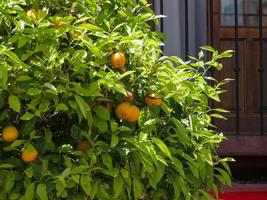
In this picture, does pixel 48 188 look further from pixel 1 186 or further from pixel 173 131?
pixel 173 131

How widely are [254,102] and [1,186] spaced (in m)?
4.64

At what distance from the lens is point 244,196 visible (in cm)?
459

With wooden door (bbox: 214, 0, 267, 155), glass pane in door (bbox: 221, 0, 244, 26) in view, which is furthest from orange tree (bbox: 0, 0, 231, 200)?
glass pane in door (bbox: 221, 0, 244, 26)

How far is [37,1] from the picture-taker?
2.47 m

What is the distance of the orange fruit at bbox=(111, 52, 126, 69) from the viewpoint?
2.33 m

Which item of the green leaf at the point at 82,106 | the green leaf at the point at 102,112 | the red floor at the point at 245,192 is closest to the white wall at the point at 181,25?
the red floor at the point at 245,192

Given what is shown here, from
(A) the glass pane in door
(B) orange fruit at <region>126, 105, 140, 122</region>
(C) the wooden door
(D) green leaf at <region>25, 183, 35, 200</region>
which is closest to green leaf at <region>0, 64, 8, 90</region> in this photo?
(D) green leaf at <region>25, 183, 35, 200</region>

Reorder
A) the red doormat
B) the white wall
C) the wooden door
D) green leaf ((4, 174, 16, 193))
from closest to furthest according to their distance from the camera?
green leaf ((4, 174, 16, 193)), the red doormat, the white wall, the wooden door

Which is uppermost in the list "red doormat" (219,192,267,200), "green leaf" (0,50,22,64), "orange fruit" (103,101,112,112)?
"green leaf" (0,50,22,64)

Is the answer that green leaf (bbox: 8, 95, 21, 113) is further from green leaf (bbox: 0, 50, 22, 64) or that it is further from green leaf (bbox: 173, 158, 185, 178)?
green leaf (bbox: 173, 158, 185, 178)

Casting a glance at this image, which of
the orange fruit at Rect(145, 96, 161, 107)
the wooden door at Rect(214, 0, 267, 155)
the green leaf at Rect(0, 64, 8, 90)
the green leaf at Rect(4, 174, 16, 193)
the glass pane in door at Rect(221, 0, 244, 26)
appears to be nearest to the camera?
the green leaf at Rect(0, 64, 8, 90)

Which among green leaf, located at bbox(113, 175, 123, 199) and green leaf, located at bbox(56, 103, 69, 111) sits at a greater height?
green leaf, located at bbox(56, 103, 69, 111)

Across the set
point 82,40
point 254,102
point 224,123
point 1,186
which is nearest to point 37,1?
point 82,40

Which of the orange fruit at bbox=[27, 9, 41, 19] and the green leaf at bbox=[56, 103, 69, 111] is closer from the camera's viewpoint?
the green leaf at bbox=[56, 103, 69, 111]
